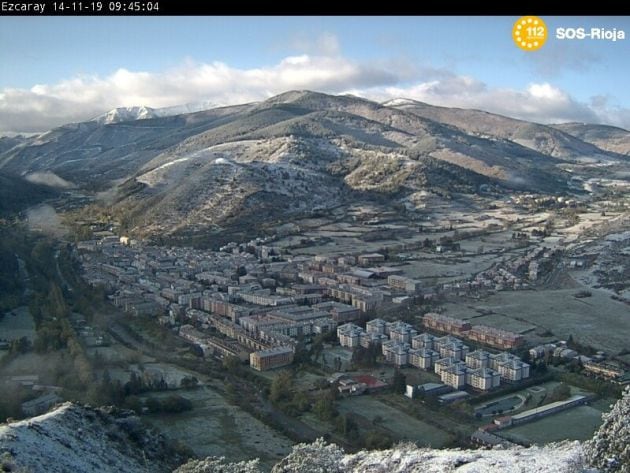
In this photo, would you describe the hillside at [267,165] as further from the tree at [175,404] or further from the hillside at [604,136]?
the tree at [175,404]

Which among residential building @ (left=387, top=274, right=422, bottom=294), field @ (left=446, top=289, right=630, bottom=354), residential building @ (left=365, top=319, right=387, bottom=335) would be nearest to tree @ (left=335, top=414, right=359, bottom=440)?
residential building @ (left=365, top=319, right=387, bottom=335)

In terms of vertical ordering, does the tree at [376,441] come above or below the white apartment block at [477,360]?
below

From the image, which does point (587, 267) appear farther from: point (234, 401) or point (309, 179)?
point (309, 179)

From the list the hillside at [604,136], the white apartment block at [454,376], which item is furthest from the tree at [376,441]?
the hillside at [604,136]

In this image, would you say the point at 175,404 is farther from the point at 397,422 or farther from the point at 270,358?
the point at 397,422

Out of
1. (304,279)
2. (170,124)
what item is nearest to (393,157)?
(304,279)

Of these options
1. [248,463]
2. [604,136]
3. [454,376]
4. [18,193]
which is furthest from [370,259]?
[604,136]

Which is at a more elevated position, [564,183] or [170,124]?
[170,124]

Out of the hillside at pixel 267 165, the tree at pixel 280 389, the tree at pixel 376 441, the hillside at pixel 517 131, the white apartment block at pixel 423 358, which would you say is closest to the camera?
the tree at pixel 376 441
